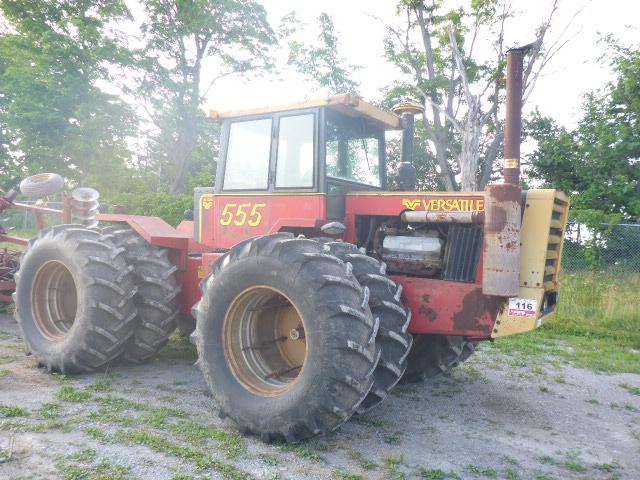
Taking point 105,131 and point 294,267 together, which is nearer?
point 294,267

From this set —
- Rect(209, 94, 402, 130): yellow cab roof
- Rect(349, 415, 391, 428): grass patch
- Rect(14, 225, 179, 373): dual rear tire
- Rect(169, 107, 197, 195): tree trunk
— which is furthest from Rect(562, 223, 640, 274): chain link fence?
Rect(169, 107, 197, 195): tree trunk

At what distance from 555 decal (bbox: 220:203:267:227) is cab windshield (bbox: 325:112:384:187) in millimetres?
804

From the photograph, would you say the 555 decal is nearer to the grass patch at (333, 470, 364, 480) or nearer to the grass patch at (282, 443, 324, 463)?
the grass patch at (282, 443, 324, 463)

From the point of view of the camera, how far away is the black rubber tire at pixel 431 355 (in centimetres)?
508

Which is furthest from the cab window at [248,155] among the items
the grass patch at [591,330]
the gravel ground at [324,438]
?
the grass patch at [591,330]

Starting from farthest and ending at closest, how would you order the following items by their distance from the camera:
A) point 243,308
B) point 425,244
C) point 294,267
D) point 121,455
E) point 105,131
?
1. point 105,131
2. point 425,244
3. point 243,308
4. point 294,267
5. point 121,455

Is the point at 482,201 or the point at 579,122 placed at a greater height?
the point at 579,122

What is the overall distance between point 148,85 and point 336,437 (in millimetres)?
19865

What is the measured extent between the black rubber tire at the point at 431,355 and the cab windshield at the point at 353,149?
1.71 m

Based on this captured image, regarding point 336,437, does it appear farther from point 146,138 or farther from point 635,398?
point 146,138

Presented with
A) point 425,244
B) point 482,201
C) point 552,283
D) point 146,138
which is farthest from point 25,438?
point 146,138

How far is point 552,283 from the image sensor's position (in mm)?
4195

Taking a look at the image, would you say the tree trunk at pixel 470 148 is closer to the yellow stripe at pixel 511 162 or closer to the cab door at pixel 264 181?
the cab door at pixel 264 181

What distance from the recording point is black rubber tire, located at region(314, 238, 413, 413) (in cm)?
367
